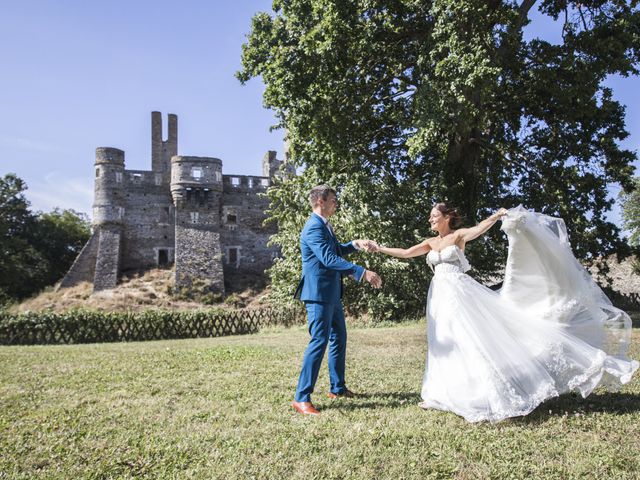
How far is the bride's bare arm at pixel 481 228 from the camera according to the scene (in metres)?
5.67

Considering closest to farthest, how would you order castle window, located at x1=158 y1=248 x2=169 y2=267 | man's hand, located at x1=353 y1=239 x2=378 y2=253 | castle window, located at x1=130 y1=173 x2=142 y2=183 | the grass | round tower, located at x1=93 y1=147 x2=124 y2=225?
the grass < man's hand, located at x1=353 y1=239 x2=378 y2=253 < round tower, located at x1=93 y1=147 x2=124 y2=225 < castle window, located at x1=158 y1=248 x2=169 y2=267 < castle window, located at x1=130 y1=173 x2=142 y2=183

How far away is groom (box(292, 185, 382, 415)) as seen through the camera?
556cm

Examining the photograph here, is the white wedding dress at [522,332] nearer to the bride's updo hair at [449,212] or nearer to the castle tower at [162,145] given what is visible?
the bride's updo hair at [449,212]

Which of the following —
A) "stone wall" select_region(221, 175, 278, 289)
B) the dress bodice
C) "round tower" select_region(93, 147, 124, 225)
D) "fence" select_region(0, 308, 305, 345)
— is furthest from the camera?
"stone wall" select_region(221, 175, 278, 289)

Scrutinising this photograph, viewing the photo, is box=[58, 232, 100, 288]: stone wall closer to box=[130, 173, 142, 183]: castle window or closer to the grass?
box=[130, 173, 142, 183]: castle window

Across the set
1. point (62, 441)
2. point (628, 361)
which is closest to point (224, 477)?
point (62, 441)

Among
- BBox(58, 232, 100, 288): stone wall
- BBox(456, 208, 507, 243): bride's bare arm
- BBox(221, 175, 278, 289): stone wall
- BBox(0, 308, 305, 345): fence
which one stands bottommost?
→ BBox(0, 308, 305, 345): fence

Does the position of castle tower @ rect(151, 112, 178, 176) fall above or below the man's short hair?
above

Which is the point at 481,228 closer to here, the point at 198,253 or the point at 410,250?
the point at 410,250

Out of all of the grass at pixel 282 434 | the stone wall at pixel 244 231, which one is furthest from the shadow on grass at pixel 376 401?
the stone wall at pixel 244 231

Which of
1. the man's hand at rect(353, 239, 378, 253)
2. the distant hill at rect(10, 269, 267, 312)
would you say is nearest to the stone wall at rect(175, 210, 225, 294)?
the distant hill at rect(10, 269, 267, 312)

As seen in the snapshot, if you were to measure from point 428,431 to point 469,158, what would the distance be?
14595 mm

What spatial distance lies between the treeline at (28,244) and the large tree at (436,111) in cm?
3153

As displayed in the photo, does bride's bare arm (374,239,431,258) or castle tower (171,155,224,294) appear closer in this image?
bride's bare arm (374,239,431,258)
